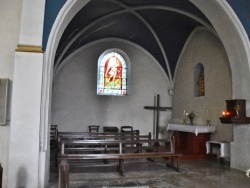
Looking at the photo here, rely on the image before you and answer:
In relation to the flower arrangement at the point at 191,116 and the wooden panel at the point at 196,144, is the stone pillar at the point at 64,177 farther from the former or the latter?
the flower arrangement at the point at 191,116

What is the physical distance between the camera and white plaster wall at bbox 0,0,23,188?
4539 millimetres

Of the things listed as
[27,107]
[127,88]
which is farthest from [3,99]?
[127,88]

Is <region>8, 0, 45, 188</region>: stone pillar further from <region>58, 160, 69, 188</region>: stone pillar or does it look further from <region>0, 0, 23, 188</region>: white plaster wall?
<region>58, 160, 69, 188</region>: stone pillar

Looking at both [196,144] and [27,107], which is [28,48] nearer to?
[27,107]

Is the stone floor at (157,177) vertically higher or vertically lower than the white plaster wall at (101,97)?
lower

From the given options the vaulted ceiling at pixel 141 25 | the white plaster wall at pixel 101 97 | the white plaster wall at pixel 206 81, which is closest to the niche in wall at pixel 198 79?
the white plaster wall at pixel 206 81

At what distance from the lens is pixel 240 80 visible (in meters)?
6.28

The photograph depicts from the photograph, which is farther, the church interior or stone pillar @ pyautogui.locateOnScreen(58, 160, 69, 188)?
the church interior

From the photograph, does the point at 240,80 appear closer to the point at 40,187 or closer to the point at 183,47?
the point at 183,47

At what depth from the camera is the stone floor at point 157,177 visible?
4727mm

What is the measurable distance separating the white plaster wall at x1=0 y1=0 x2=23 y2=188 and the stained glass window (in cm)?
632

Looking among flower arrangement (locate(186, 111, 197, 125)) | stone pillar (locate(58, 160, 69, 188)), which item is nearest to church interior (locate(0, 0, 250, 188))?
stone pillar (locate(58, 160, 69, 188))

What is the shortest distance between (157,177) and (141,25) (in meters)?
6.40

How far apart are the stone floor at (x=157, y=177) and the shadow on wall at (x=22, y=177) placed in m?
0.53
